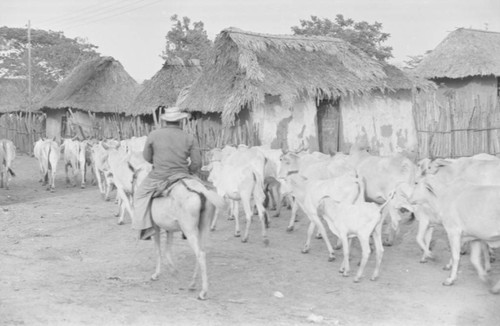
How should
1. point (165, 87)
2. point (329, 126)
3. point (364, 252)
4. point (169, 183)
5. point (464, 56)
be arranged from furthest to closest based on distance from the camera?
1. point (464, 56)
2. point (165, 87)
3. point (329, 126)
4. point (364, 252)
5. point (169, 183)

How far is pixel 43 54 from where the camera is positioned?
1697 inches

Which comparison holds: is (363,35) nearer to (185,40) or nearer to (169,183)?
(185,40)

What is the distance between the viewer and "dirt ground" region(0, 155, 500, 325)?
650cm

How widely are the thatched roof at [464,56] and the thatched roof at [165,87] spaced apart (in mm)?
9138

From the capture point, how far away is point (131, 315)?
20.8 ft

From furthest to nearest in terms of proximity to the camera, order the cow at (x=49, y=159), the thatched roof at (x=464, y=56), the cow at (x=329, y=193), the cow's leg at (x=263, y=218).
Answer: the thatched roof at (x=464, y=56), the cow at (x=49, y=159), the cow's leg at (x=263, y=218), the cow at (x=329, y=193)

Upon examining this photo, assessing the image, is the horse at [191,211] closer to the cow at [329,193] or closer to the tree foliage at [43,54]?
the cow at [329,193]

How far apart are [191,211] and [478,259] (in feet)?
11.4

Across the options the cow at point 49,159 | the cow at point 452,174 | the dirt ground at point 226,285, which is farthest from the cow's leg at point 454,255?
the cow at point 49,159

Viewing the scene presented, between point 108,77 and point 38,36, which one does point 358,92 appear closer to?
point 108,77

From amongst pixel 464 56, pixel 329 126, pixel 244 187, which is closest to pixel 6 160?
pixel 329 126

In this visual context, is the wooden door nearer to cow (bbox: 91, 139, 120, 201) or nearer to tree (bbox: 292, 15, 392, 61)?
cow (bbox: 91, 139, 120, 201)

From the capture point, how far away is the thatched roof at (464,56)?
25125 millimetres

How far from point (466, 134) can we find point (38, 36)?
1368 inches
